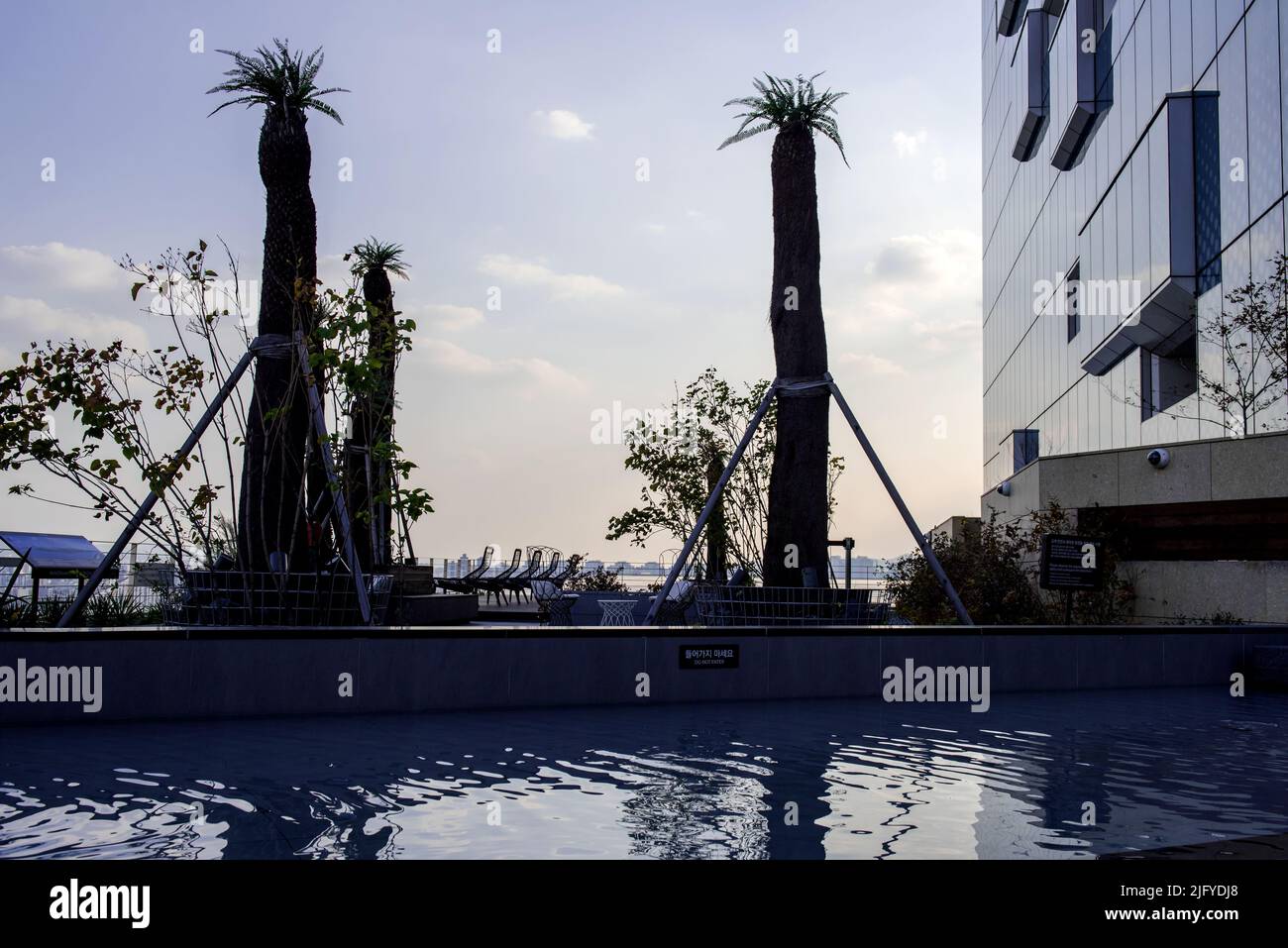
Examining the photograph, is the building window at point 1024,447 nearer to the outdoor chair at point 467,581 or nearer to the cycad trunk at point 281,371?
the outdoor chair at point 467,581

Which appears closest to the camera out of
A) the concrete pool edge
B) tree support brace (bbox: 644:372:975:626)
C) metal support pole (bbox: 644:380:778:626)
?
the concrete pool edge

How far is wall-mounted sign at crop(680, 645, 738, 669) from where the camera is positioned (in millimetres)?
9211

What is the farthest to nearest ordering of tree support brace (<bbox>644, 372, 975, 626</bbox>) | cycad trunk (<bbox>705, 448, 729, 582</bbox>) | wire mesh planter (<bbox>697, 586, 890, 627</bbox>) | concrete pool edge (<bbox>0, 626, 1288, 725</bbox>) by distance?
cycad trunk (<bbox>705, 448, 729, 582</bbox>) → wire mesh planter (<bbox>697, 586, 890, 627</bbox>) → tree support brace (<bbox>644, 372, 975, 626</bbox>) → concrete pool edge (<bbox>0, 626, 1288, 725</bbox>)

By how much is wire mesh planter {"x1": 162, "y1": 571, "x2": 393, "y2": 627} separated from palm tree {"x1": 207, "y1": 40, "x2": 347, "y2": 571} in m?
0.55

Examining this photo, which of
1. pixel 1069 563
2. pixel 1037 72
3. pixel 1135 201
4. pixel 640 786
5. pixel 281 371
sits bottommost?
pixel 640 786

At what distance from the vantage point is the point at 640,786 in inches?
223

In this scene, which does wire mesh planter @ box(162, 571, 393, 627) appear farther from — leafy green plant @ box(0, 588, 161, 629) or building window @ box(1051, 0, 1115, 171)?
building window @ box(1051, 0, 1115, 171)

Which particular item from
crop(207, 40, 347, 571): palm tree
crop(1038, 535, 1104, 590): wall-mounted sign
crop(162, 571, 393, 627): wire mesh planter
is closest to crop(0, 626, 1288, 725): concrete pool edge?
crop(162, 571, 393, 627): wire mesh planter

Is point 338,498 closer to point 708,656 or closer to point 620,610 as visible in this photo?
point 708,656

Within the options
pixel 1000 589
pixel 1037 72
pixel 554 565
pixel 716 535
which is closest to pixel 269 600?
pixel 716 535

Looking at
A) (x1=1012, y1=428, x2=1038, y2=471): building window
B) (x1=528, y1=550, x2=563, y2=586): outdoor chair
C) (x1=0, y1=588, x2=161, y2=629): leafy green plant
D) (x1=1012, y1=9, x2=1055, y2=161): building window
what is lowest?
(x1=0, y1=588, x2=161, y2=629): leafy green plant

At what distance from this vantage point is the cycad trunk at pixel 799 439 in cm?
1188

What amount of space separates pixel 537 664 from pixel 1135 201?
750 inches
